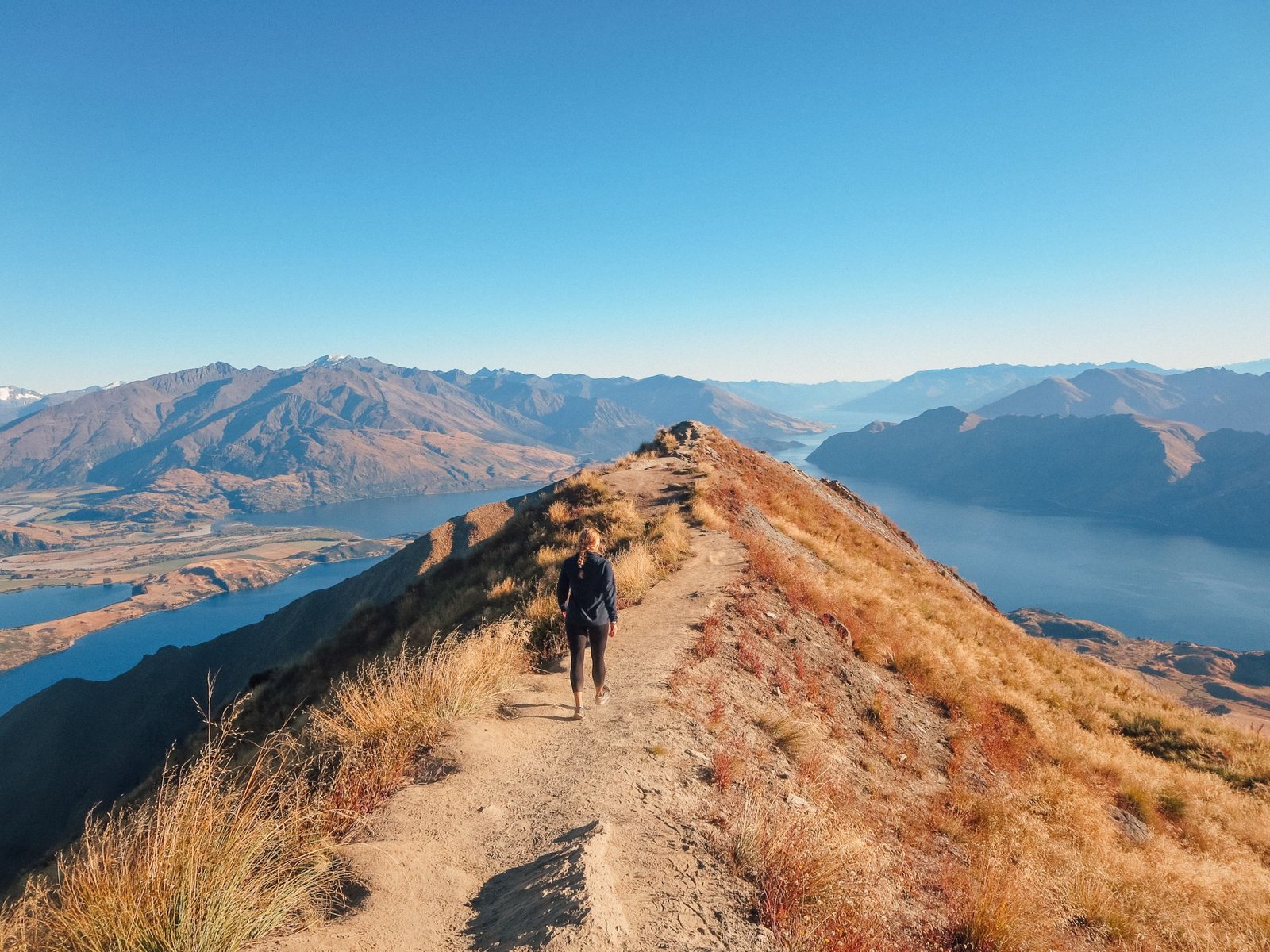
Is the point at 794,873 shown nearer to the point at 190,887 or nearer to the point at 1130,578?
the point at 190,887

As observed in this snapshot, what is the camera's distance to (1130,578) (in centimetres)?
15088

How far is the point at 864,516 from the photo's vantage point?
3516cm

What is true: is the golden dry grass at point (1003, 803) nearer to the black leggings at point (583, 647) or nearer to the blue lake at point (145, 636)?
the black leggings at point (583, 647)

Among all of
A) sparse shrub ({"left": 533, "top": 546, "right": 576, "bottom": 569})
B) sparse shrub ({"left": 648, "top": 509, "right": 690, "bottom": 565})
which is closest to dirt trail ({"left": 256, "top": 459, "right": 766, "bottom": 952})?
sparse shrub ({"left": 648, "top": 509, "right": 690, "bottom": 565})

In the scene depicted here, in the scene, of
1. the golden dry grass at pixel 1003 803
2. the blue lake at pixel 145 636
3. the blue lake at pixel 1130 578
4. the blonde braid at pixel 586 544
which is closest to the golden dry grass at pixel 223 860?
the blonde braid at pixel 586 544

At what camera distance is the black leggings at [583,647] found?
326 inches

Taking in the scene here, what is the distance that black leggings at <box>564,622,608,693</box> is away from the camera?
8289mm

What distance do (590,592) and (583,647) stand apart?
2.62 feet

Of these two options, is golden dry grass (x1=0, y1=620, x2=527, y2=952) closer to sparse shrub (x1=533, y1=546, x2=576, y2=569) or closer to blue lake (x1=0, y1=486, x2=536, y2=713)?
sparse shrub (x1=533, y1=546, x2=576, y2=569)

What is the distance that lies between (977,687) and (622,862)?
39.1ft

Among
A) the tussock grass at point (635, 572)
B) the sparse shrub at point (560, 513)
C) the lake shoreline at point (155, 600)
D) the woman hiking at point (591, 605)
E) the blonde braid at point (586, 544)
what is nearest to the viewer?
the woman hiking at point (591, 605)

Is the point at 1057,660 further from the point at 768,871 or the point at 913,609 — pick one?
the point at 768,871

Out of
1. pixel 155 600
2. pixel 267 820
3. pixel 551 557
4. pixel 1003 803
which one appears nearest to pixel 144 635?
pixel 155 600

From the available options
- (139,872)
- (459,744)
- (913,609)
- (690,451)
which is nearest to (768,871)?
(459,744)
